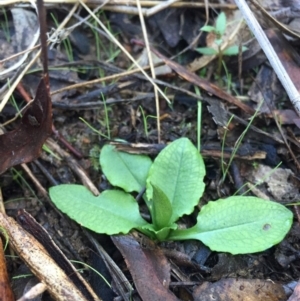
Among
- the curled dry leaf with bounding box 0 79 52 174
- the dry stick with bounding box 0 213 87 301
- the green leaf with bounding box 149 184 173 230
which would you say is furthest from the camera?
the curled dry leaf with bounding box 0 79 52 174

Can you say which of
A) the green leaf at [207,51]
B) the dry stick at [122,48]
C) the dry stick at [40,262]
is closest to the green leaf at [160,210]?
the dry stick at [40,262]

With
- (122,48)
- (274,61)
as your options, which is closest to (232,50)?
(274,61)

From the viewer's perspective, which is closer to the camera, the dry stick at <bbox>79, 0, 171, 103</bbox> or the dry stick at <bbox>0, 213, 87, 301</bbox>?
the dry stick at <bbox>0, 213, 87, 301</bbox>

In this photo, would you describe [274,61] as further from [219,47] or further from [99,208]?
[99,208]

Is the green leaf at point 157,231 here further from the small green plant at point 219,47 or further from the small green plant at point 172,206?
the small green plant at point 219,47

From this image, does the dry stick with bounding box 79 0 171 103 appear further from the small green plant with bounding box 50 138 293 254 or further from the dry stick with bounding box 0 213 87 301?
the dry stick with bounding box 0 213 87 301

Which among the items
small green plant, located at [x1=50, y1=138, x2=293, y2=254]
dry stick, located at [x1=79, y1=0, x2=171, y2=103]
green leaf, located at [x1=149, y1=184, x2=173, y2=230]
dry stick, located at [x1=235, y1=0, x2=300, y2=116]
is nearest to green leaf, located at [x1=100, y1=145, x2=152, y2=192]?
small green plant, located at [x1=50, y1=138, x2=293, y2=254]

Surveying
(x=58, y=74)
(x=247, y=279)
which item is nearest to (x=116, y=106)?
(x=58, y=74)
